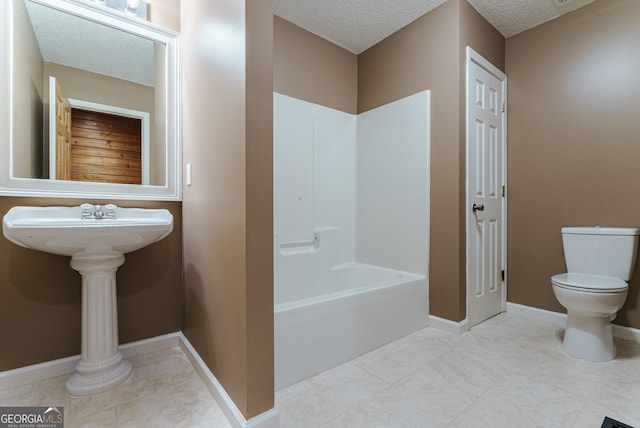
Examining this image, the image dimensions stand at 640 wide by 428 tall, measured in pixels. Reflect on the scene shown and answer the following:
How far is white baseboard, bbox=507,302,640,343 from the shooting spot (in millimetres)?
1943

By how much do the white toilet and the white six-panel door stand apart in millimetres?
478

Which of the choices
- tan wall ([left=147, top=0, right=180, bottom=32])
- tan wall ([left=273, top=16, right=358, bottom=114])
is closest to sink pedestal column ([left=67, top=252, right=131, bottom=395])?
tan wall ([left=147, top=0, right=180, bottom=32])

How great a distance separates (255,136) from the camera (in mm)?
1115

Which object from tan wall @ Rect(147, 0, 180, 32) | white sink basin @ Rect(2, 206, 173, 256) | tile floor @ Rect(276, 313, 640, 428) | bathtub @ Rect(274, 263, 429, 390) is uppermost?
tan wall @ Rect(147, 0, 180, 32)

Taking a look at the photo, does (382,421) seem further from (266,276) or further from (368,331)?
(266,276)

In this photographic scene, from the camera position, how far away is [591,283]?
1.71m

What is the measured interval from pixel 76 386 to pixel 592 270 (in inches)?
119

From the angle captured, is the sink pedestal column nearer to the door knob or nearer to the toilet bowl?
the door knob

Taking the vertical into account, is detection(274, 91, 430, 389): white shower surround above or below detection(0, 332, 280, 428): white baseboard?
above

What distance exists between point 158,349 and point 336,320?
45.1 inches

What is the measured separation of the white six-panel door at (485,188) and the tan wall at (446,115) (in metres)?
0.11

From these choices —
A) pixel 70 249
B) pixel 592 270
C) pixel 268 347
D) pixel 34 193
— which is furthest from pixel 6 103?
pixel 592 270

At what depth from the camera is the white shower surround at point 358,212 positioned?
2.02m

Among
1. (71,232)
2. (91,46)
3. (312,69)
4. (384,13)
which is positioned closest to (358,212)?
(312,69)
